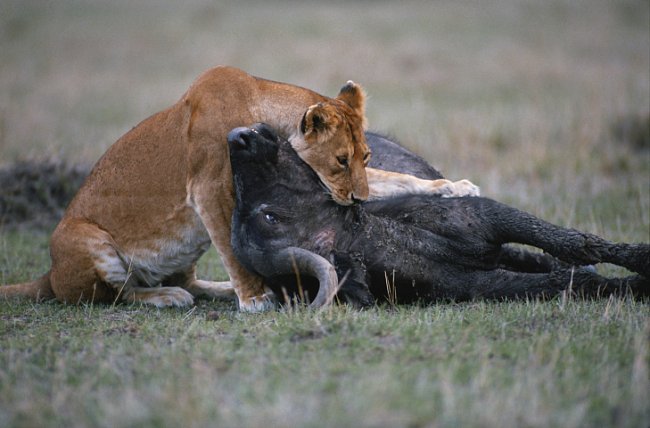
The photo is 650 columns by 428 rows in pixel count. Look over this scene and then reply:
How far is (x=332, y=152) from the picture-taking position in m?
Result: 5.38

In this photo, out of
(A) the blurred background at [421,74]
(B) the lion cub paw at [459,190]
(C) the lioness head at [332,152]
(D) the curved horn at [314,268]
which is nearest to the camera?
(D) the curved horn at [314,268]

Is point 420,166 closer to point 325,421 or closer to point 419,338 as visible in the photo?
point 419,338

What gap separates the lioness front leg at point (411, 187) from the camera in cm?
560

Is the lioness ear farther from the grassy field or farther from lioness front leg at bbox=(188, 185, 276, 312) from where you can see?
the grassy field

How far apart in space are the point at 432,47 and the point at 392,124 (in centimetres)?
846

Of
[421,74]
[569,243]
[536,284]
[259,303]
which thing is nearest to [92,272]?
[259,303]

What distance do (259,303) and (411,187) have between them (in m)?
1.24

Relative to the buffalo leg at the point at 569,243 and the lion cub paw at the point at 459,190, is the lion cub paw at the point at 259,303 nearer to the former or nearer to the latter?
the lion cub paw at the point at 459,190

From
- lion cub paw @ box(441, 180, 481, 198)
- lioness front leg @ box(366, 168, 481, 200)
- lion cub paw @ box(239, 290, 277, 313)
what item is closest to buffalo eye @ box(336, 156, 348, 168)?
lioness front leg @ box(366, 168, 481, 200)

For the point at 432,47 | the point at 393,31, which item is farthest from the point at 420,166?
the point at 393,31

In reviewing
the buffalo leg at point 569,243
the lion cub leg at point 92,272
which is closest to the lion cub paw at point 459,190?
the buffalo leg at point 569,243

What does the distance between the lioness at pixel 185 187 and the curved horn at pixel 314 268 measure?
459mm

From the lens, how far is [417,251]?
5164 millimetres

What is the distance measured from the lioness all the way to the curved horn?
18.1 inches
